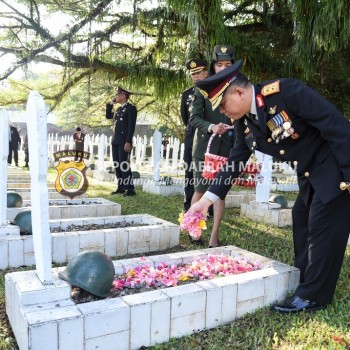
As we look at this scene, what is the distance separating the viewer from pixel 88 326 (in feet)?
6.63

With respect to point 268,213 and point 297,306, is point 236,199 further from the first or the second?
point 297,306

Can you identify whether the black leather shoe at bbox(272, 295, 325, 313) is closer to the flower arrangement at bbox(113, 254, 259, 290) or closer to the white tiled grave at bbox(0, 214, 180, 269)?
the flower arrangement at bbox(113, 254, 259, 290)

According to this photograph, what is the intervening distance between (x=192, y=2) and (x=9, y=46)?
359cm

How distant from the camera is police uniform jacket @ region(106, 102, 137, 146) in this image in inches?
285

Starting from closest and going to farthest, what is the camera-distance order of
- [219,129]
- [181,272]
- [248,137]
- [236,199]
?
[248,137]
[181,272]
[219,129]
[236,199]

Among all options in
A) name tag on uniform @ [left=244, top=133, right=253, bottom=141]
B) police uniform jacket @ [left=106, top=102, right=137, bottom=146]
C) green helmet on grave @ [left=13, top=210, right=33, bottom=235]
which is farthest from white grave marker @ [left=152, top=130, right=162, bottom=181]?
name tag on uniform @ [left=244, top=133, right=253, bottom=141]

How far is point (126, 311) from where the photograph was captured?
2.12 m

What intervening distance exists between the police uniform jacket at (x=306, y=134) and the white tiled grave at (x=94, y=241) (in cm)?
150

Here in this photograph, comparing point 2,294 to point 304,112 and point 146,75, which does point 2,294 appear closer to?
point 304,112

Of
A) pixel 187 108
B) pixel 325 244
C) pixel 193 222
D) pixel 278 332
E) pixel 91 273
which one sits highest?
pixel 187 108

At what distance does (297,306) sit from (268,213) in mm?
2899

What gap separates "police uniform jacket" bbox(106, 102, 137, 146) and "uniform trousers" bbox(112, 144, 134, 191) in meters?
0.16

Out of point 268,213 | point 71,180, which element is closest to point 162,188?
point 71,180

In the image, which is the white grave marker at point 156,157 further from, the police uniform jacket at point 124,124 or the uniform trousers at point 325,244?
the uniform trousers at point 325,244
